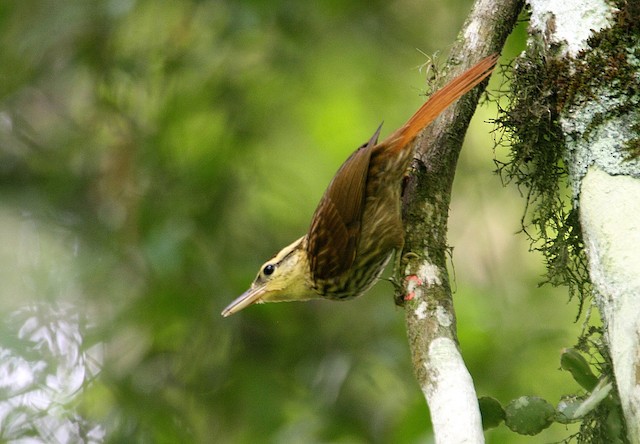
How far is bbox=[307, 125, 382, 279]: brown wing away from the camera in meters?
3.51

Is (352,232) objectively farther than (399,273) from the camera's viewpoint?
Yes

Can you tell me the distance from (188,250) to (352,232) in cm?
89

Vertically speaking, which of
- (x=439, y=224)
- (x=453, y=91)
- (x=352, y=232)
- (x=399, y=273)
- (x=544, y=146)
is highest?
(x=453, y=91)

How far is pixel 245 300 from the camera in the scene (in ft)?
13.0

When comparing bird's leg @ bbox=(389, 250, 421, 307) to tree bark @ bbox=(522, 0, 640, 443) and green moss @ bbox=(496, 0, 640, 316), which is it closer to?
green moss @ bbox=(496, 0, 640, 316)

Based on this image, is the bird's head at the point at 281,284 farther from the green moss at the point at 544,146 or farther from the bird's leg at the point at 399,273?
the green moss at the point at 544,146

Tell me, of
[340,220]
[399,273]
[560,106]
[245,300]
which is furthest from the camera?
[245,300]

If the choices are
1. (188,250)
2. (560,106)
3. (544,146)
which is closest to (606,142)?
(560,106)

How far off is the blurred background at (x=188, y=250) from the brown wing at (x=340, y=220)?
57 cm

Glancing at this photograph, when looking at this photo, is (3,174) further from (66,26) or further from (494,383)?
(494,383)

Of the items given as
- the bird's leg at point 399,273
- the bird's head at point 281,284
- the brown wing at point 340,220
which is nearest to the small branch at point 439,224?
the bird's leg at point 399,273

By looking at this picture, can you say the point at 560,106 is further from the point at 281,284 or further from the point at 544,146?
the point at 281,284

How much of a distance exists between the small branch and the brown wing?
20.9 inches

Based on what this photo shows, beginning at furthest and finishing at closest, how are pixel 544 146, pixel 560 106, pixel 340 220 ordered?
1. pixel 340 220
2. pixel 544 146
3. pixel 560 106
